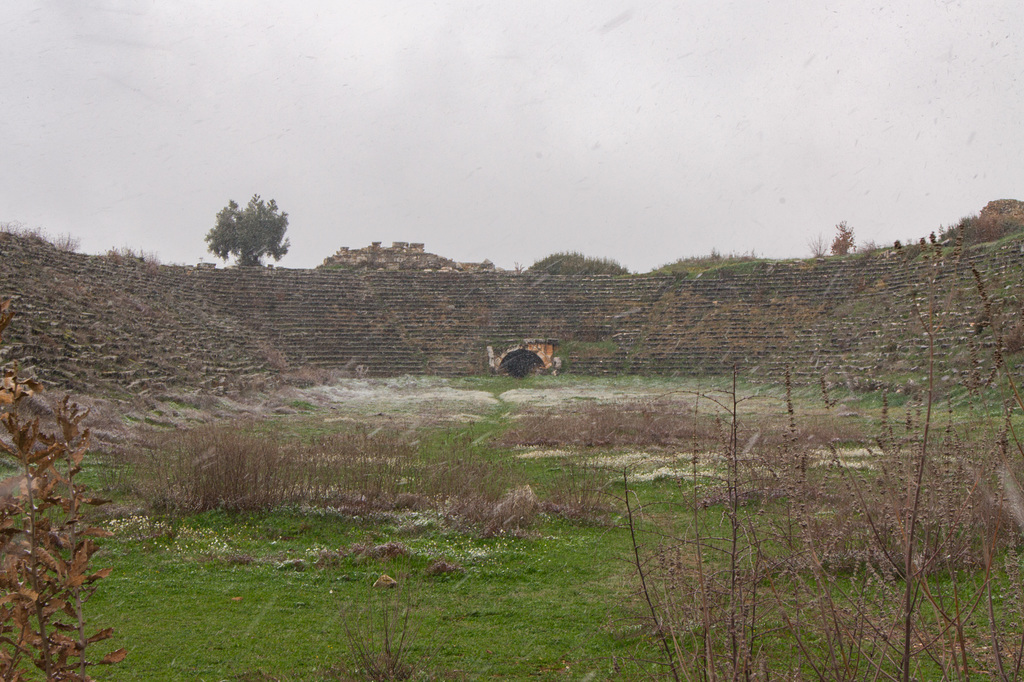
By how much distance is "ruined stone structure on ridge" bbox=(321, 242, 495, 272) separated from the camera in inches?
1748

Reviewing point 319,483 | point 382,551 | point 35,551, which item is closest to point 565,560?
point 382,551

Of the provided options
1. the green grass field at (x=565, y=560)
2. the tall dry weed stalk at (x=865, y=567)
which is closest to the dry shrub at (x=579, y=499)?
the green grass field at (x=565, y=560)

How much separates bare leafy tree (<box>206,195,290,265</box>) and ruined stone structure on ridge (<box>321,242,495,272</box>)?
6.56 metres

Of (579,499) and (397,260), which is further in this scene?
(397,260)

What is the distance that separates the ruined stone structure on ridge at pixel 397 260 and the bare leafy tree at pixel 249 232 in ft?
21.5

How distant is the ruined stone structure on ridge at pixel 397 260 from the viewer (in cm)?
4441

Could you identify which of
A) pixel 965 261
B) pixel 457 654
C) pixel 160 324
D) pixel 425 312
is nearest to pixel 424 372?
pixel 425 312

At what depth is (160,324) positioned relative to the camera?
28156 mm

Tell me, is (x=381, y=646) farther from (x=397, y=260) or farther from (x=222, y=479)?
(x=397, y=260)

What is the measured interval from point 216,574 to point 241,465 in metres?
2.45

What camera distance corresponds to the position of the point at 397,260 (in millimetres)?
45188

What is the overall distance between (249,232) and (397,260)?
11.1 meters

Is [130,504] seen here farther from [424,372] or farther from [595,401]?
[424,372]

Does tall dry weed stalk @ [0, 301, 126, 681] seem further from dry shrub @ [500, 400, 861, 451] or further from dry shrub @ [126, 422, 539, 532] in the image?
dry shrub @ [500, 400, 861, 451]
